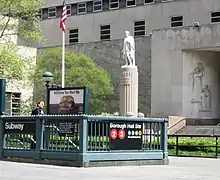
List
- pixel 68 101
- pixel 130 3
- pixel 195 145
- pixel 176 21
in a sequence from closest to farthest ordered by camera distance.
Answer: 1. pixel 68 101
2. pixel 195 145
3. pixel 176 21
4. pixel 130 3

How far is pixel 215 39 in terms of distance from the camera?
1909 inches

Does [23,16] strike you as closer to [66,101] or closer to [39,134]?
[66,101]

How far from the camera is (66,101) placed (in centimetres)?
2016

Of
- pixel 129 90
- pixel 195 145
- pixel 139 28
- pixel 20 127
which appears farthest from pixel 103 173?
pixel 139 28

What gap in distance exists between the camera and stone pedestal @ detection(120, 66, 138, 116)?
35.7m

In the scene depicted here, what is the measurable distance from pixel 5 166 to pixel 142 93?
3838 centimetres

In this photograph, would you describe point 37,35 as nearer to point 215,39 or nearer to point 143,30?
point 215,39

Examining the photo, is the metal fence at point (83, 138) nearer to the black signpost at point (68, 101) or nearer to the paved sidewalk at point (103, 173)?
the paved sidewalk at point (103, 173)

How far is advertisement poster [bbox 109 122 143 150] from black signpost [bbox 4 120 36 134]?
2.61 m

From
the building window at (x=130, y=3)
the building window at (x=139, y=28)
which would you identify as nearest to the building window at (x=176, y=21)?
the building window at (x=139, y=28)

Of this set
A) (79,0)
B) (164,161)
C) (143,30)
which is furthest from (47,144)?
(79,0)

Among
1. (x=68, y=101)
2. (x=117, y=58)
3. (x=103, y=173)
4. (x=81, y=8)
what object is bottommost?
(x=103, y=173)

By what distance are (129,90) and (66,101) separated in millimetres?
15710

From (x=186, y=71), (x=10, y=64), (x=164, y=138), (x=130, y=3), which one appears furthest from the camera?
(x=130, y=3)
